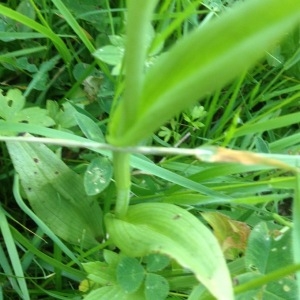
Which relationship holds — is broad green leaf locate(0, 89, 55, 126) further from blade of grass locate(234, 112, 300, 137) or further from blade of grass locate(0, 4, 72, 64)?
blade of grass locate(234, 112, 300, 137)

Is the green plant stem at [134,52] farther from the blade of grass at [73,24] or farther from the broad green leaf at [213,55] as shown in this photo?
the blade of grass at [73,24]

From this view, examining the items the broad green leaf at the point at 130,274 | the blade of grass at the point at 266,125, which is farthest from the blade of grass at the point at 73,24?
the broad green leaf at the point at 130,274

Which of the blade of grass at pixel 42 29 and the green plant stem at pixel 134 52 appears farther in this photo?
the blade of grass at pixel 42 29

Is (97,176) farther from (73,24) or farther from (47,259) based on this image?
(73,24)

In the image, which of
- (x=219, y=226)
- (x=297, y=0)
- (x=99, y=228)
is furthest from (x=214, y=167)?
(x=297, y=0)

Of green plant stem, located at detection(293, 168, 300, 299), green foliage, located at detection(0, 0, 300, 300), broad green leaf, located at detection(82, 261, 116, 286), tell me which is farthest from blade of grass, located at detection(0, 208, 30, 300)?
green plant stem, located at detection(293, 168, 300, 299)

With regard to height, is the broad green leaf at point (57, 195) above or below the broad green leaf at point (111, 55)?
below

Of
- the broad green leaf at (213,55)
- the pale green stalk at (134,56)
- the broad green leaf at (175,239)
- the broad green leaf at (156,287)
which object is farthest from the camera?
the broad green leaf at (156,287)
